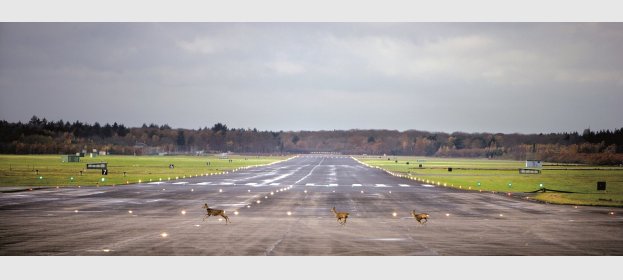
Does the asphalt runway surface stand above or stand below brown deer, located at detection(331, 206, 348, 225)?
below

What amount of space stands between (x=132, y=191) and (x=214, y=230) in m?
30.4

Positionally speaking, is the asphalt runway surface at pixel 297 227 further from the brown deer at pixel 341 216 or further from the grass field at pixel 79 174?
the grass field at pixel 79 174

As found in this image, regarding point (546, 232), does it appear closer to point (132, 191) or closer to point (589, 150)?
point (132, 191)

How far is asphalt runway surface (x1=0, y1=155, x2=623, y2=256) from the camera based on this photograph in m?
23.7

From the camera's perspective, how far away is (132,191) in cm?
5731

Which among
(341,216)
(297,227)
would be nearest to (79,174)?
(297,227)

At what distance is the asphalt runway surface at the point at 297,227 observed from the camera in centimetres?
2367

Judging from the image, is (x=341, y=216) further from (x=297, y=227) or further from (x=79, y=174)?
(x=79, y=174)

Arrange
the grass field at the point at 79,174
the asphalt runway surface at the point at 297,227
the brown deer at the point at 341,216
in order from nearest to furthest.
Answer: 1. the asphalt runway surface at the point at 297,227
2. the brown deer at the point at 341,216
3. the grass field at the point at 79,174

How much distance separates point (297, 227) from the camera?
1212 inches

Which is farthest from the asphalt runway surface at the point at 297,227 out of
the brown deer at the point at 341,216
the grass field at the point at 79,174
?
the grass field at the point at 79,174

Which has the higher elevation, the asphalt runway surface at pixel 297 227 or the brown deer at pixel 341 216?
the brown deer at pixel 341 216

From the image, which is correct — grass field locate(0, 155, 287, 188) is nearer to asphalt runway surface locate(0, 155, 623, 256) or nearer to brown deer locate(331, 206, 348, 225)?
asphalt runway surface locate(0, 155, 623, 256)

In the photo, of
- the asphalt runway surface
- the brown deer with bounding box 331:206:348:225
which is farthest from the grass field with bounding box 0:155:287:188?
the brown deer with bounding box 331:206:348:225
